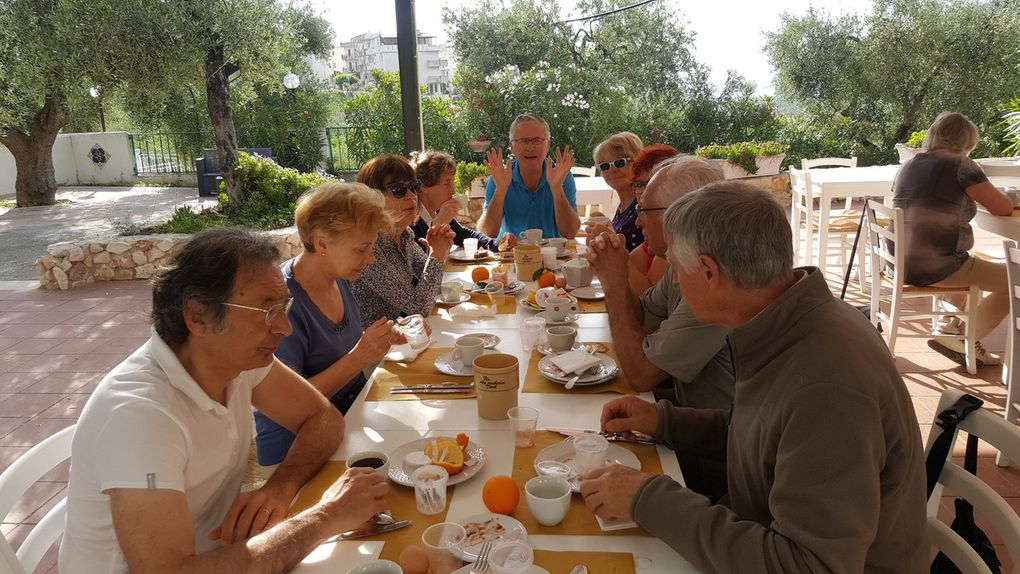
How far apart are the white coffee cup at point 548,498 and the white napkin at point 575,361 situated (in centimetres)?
62

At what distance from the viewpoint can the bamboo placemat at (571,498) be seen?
1246 mm

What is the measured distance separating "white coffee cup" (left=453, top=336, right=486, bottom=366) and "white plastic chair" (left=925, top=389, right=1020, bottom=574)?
Result: 4.04 feet

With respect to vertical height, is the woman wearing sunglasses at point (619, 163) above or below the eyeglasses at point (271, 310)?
above

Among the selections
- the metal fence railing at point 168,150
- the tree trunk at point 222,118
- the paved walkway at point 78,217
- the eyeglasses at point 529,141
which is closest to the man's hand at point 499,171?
the eyeglasses at point 529,141

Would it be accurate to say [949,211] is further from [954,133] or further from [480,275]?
[480,275]

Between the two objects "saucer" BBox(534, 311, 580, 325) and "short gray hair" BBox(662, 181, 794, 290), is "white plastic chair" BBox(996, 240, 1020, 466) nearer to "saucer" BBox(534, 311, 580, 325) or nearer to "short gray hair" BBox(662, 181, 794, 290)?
"saucer" BBox(534, 311, 580, 325)

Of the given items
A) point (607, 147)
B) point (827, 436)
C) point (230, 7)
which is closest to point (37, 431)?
point (607, 147)

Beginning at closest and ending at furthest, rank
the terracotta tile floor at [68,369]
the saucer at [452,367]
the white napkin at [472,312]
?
1. the saucer at [452,367]
2. the white napkin at [472,312]
3. the terracotta tile floor at [68,369]

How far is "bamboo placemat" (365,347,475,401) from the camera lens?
6.26 feet

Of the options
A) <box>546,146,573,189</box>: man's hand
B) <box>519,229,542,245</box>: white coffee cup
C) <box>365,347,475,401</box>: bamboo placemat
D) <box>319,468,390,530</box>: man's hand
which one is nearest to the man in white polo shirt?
<box>319,468,390,530</box>: man's hand

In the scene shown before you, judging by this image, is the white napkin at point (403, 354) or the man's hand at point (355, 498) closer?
the man's hand at point (355, 498)

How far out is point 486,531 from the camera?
121 cm

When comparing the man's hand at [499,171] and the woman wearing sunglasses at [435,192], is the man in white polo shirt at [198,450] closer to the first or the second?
the woman wearing sunglasses at [435,192]

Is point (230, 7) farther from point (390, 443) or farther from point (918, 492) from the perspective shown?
point (918, 492)
